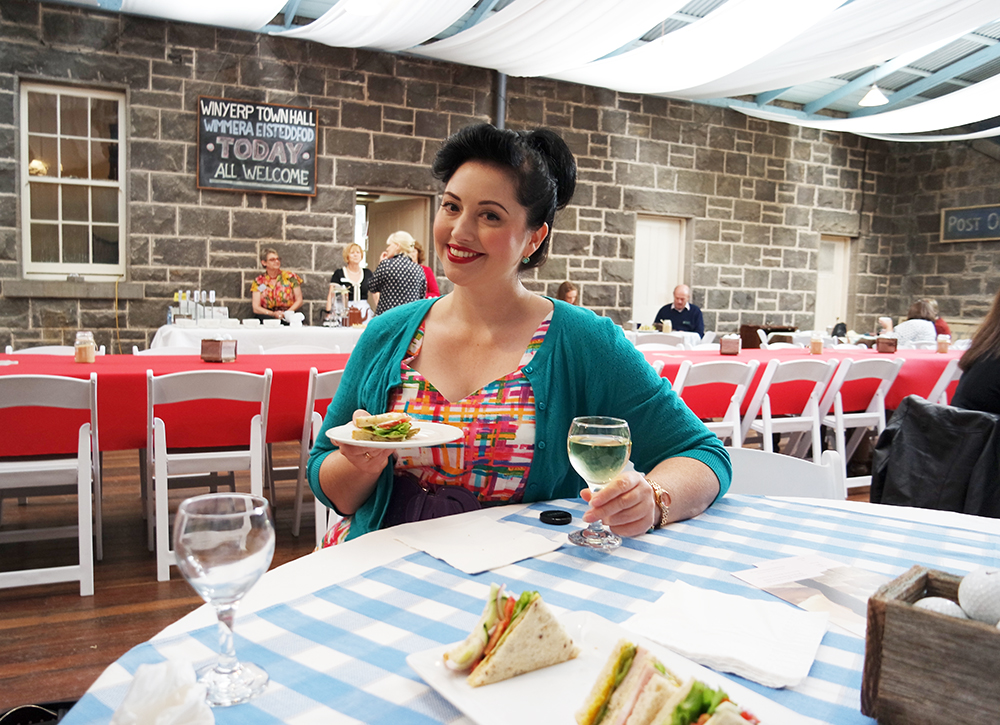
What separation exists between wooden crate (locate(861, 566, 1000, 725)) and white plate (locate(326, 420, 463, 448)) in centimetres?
69

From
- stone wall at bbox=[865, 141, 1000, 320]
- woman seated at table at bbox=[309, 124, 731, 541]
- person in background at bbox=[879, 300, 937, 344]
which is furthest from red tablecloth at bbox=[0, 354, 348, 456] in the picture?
stone wall at bbox=[865, 141, 1000, 320]

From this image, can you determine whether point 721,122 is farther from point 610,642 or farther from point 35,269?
point 610,642

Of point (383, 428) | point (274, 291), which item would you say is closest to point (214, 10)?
point (274, 291)

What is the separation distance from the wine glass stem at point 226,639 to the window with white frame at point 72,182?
25.4 ft

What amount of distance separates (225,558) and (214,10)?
286 inches

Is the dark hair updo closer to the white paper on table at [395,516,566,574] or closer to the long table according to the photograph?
the white paper on table at [395,516,566,574]

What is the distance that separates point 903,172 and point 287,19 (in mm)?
9440

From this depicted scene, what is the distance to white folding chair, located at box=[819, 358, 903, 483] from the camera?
181 inches

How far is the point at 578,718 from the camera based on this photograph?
2.18ft

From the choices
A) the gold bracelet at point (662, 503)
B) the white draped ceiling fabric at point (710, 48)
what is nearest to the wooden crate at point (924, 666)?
the gold bracelet at point (662, 503)

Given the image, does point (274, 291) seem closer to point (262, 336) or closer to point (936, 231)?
point (262, 336)

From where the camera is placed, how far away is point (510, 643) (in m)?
0.74

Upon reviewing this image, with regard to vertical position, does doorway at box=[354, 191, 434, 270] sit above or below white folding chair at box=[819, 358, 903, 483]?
above

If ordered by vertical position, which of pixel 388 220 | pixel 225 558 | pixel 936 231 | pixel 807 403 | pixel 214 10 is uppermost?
pixel 214 10
